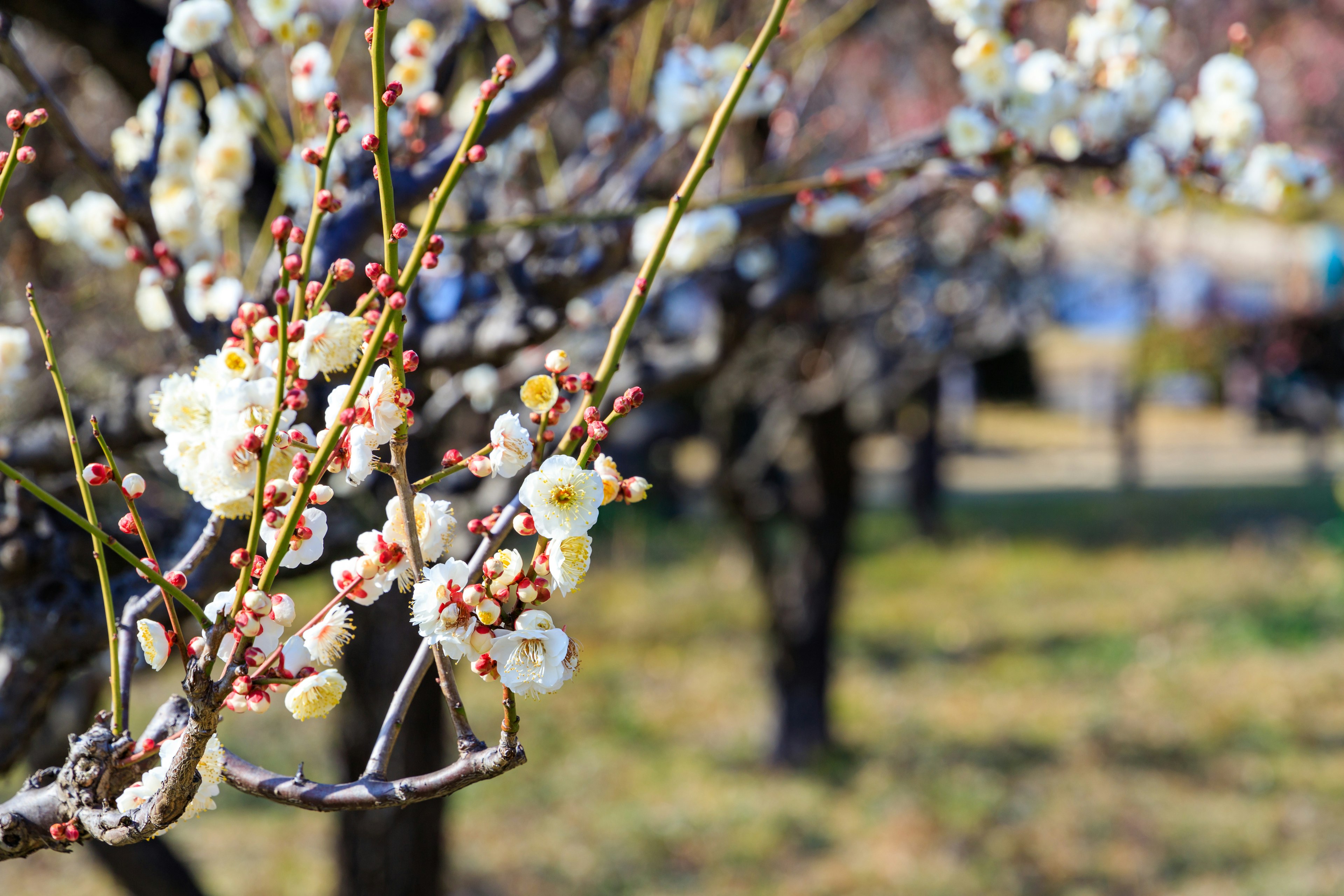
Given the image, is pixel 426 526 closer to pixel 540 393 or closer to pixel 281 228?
pixel 540 393

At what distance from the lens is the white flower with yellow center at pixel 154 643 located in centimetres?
83

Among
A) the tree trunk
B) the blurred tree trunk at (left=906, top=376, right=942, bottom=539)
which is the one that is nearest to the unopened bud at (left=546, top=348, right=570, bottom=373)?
the tree trunk

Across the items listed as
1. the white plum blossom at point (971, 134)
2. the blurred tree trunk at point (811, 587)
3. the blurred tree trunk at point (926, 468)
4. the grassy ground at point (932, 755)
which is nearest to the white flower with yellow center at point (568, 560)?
the white plum blossom at point (971, 134)

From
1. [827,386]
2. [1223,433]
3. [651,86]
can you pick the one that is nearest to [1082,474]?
[1223,433]

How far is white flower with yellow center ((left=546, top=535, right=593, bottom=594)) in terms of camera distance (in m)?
0.78

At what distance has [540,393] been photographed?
82 centimetres

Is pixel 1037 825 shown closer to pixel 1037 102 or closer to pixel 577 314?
pixel 577 314

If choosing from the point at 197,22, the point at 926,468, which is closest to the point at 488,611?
the point at 197,22

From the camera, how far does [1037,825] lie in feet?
16.2

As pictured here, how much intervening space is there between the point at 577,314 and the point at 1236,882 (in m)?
3.68

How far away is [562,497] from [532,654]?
12cm

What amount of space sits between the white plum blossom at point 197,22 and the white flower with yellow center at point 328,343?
0.98m

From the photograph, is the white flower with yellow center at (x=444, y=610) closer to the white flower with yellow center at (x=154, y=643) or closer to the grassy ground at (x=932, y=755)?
the white flower with yellow center at (x=154, y=643)

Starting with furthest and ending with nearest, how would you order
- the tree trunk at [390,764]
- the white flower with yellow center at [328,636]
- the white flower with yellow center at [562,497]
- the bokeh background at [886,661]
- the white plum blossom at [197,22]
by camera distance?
the bokeh background at [886,661] < the tree trunk at [390,764] < the white plum blossom at [197,22] < the white flower with yellow center at [328,636] < the white flower with yellow center at [562,497]
